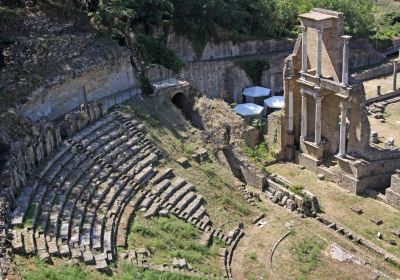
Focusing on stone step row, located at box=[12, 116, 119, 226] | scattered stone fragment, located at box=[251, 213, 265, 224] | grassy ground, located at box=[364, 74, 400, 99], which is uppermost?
stone step row, located at box=[12, 116, 119, 226]

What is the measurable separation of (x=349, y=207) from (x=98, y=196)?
43.0 ft

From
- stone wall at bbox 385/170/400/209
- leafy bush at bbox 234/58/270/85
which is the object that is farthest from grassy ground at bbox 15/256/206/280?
leafy bush at bbox 234/58/270/85

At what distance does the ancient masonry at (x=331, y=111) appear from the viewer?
33.2m

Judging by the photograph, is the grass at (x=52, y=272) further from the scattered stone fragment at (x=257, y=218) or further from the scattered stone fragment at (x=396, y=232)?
the scattered stone fragment at (x=396, y=232)

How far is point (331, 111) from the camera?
115ft

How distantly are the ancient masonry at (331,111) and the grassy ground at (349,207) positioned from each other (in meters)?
0.74

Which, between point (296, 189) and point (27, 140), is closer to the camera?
point (27, 140)

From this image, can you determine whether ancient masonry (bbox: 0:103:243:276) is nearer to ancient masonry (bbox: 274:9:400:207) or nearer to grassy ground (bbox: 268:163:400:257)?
grassy ground (bbox: 268:163:400:257)

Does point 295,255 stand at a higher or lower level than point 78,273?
lower

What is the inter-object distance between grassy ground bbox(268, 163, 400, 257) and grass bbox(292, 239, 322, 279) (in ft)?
8.81

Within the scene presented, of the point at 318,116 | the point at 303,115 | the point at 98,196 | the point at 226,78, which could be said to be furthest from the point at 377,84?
the point at 98,196

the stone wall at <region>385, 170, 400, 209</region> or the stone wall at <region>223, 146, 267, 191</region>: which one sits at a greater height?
the stone wall at <region>223, 146, 267, 191</region>

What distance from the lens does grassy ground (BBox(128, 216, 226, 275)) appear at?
24.3m

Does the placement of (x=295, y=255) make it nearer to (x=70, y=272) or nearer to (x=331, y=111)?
(x=331, y=111)
